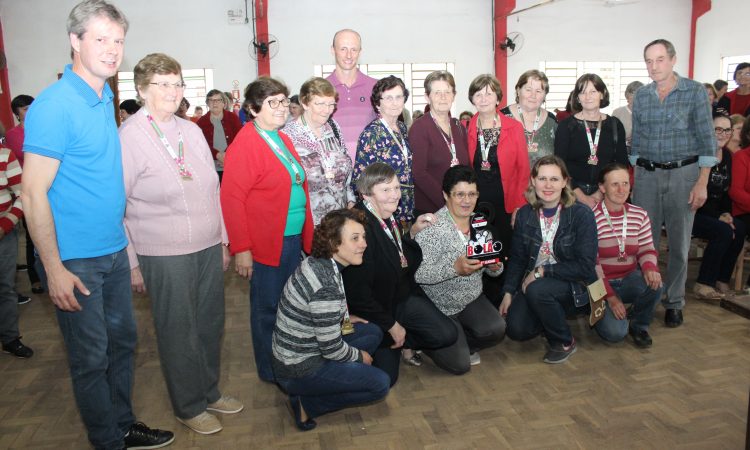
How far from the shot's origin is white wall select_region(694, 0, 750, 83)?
1069cm

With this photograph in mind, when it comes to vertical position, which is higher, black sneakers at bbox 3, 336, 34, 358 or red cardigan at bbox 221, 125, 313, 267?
red cardigan at bbox 221, 125, 313, 267

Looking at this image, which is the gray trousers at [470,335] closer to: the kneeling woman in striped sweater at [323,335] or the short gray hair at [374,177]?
the kneeling woman in striped sweater at [323,335]

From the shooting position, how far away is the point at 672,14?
11594mm

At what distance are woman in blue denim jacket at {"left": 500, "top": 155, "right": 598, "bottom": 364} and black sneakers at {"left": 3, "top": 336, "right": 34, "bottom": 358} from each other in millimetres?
2858


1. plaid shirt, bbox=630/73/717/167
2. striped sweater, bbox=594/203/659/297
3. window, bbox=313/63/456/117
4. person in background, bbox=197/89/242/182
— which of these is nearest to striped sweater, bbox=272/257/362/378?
striped sweater, bbox=594/203/659/297

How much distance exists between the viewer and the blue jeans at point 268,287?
2.71 m

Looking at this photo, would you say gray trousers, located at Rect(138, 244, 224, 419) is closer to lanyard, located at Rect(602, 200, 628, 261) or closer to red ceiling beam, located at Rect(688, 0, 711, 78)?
lanyard, located at Rect(602, 200, 628, 261)

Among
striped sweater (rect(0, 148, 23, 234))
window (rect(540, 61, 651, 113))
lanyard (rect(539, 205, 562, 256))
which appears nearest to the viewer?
lanyard (rect(539, 205, 562, 256))

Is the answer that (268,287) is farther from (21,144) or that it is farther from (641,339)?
(21,144)

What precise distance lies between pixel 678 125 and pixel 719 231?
115 centimetres

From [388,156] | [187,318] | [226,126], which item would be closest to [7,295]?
[187,318]

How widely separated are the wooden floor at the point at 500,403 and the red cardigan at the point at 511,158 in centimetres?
94

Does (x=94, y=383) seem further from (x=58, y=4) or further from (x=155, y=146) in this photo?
(x=58, y=4)

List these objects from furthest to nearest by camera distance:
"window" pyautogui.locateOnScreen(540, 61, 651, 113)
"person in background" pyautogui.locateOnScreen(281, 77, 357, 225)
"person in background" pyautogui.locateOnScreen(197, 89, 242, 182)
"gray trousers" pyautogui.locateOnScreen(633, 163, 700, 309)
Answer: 1. "window" pyautogui.locateOnScreen(540, 61, 651, 113)
2. "person in background" pyautogui.locateOnScreen(197, 89, 242, 182)
3. "gray trousers" pyautogui.locateOnScreen(633, 163, 700, 309)
4. "person in background" pyautogui.locateOnScreen(281, 77, 357, 225)
